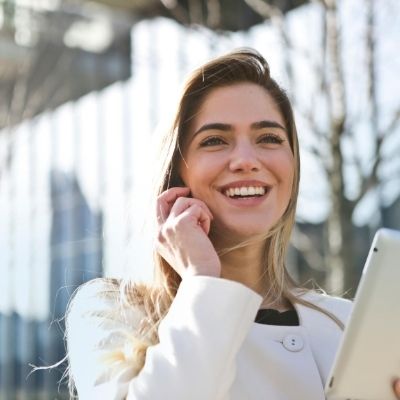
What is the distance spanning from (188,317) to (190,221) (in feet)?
1.01

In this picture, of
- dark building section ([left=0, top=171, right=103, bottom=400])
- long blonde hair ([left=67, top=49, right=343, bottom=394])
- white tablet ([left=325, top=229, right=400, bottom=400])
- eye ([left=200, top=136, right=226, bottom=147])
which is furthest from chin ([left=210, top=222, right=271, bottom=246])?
dark building section ([left=0, top=171, right=103, bottom=400])

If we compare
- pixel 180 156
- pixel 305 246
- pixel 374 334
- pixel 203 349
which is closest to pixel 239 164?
pixel 180 156

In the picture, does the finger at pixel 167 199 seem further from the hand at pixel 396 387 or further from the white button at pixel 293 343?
the hand at pixel 396 387

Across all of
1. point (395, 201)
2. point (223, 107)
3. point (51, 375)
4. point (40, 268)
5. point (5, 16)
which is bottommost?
point (51, 375)

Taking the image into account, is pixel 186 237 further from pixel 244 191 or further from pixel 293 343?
pixel 293 343

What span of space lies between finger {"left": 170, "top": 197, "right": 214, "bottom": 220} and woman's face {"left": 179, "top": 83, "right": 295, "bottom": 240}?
7 cm

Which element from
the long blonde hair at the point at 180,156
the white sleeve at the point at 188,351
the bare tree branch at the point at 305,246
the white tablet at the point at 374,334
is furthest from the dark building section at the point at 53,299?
the white tablet at the point at 374,334

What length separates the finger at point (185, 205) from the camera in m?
2.14

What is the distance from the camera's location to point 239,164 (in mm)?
2162

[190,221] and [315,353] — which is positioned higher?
[190,221]

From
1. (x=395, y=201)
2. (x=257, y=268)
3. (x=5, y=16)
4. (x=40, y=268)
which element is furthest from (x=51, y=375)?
(x=257, y=268)

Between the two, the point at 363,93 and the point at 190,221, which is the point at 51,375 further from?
the point at 190,221

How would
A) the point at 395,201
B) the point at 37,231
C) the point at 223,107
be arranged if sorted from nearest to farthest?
1. the point at 223,107
2. the point at 395,201
3. the point at 37,231

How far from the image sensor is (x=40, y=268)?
605 inches
